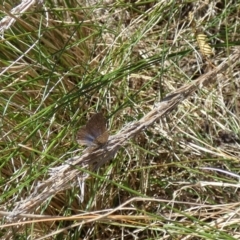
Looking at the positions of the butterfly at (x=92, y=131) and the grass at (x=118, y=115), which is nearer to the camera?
the butterfly at (x=92, y=131)

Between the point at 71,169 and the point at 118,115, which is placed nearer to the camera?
the point at 71,169

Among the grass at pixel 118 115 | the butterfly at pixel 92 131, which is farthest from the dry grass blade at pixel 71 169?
the grass at pixel 118 115

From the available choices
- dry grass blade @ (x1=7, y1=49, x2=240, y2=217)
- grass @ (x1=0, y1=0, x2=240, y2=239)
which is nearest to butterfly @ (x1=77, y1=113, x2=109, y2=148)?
dry grass blade @ (x1=7, y1=49, x2=240, y2=217)

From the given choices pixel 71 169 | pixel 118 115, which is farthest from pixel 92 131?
pixel 118 115

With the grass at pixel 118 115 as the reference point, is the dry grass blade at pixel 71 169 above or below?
above

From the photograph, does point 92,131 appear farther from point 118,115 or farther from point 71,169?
point 118,115

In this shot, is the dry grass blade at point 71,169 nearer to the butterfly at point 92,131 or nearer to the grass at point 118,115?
the butterfly at point 92,131

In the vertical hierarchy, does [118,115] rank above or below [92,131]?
below

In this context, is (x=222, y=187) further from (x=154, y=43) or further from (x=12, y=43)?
(x=12, y=43)

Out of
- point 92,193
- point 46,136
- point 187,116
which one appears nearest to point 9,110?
point 46,136
